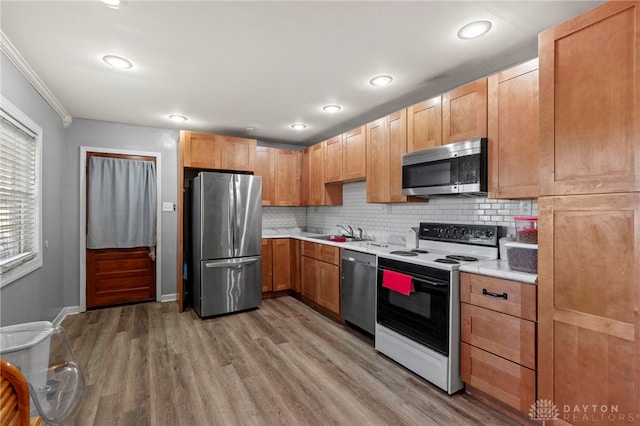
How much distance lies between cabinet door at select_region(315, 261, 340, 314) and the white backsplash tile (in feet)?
2.43

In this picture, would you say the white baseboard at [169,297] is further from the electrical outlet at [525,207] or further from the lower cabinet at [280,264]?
the electrical outlet at [525,207]

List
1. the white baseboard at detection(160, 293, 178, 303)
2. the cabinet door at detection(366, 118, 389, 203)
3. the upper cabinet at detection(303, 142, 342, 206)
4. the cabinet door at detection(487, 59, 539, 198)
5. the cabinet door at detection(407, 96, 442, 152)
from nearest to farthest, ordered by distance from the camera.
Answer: the cabinet door at detection(487, 59, 539, 198)
the cabinet door at detection(407, 96, 442, 152)
the cabinet door at detection(366, 118, 389, 203)
the white baseboard at detection(160, 293, 178, 303)
the upper cabinet at detection(303, 142, 342, 206)

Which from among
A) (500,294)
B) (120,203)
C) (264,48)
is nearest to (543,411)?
(500,294)

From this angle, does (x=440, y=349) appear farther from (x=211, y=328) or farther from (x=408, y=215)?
(x=211, y=328)

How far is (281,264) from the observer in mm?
4469

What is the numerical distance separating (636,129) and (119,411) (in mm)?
3251

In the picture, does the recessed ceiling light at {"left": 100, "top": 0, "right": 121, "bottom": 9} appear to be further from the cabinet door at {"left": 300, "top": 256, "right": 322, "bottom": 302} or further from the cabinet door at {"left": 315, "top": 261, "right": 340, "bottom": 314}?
the cabinet door at {"left": 300, "top": 256, "right": 322, "bottom": 302}

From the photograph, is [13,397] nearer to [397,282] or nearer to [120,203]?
[397,282]

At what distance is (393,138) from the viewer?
314 cm

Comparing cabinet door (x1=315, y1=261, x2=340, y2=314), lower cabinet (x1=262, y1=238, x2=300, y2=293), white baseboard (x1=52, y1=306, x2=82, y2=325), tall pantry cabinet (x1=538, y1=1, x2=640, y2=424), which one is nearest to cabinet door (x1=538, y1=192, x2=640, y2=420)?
tall pantry cabinet (x1=538, y1=1, x2=640, y2=424)

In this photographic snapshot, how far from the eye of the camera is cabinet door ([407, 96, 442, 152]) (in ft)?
8.78

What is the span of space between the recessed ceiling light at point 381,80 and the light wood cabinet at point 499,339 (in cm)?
176

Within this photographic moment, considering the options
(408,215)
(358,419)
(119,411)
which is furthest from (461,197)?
(119,411)

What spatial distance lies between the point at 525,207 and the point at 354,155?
192 cm
